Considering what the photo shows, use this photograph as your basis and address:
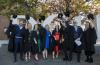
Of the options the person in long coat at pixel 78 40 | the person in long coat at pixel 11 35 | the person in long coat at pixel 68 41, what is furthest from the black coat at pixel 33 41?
the person in long coat at pixel 78 40

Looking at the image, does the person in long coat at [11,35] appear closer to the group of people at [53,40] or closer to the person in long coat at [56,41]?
the group of people at [53,40]

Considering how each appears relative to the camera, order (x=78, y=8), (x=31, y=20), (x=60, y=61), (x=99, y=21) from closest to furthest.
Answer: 1. (x=60, y=61)
2. (x=31, y=20)
3. (x=78, y=8)
4. (x=99, y=21)

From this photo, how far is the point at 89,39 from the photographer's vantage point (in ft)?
47.0

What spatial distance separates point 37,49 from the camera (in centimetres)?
1462

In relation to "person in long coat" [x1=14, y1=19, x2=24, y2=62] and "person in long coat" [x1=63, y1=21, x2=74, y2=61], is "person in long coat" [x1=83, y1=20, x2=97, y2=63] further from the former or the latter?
"person in long coat" [x1=14, y1=19, x2=24, y2=62]

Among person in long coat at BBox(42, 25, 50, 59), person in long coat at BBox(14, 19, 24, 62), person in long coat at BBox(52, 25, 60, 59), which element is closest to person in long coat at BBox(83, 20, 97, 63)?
person in long coat at BBox(52, 25, 60, 59)

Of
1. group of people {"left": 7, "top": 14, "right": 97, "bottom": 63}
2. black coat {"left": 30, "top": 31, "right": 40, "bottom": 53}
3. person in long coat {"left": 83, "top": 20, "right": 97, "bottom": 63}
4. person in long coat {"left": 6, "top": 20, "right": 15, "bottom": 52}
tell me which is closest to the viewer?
person in long coat {"left": 83, "top": 20, "right": 97, "bottom": 63}

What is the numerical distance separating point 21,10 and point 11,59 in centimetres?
493

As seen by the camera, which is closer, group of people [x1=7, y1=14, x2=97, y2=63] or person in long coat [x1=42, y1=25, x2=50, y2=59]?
group of people [x1=7, y1=14, x2=97, y2=63]

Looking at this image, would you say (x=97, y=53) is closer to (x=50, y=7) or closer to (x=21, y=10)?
(x=50, y=7)

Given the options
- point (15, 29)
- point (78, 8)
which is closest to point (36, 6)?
point (78, 8)

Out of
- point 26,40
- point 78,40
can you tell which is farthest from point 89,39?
point 26,40

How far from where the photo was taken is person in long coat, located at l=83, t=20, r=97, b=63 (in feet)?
46.9

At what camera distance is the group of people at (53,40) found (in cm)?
1444
